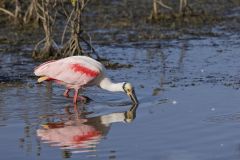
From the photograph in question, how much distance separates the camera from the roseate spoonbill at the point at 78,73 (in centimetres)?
1149

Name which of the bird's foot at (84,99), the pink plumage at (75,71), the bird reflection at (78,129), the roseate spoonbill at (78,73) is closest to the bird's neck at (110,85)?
the roseate spoonbill at (78,73)

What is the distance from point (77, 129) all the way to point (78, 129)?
0.01 m

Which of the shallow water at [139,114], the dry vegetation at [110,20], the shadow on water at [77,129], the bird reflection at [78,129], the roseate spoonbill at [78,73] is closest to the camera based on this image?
the shallow water at [139,114]

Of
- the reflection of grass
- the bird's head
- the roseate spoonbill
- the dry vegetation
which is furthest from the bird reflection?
the reflection of grass

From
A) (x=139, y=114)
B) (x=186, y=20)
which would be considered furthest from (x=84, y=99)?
(x=186, y=20)

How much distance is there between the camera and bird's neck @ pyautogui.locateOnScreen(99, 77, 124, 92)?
11.4 meters

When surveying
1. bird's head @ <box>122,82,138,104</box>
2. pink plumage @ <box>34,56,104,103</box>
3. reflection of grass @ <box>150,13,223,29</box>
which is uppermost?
pink plumage @ <box>34,56,104,103</box>

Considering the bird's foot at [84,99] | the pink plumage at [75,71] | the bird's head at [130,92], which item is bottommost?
the bird's foot at [84,99]

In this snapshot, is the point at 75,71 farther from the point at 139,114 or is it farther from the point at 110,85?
the point at 139,114

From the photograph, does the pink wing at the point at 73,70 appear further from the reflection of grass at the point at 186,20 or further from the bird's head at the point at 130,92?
the reflection of grass at the point at 186,20

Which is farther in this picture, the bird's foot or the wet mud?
the bird's foot

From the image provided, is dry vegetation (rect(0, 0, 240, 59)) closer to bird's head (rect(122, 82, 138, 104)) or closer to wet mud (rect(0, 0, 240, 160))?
wet mud (rect(0, 0, 240, 160))

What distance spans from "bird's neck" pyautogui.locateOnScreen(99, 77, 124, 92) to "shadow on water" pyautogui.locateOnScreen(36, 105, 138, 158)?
1.46ft

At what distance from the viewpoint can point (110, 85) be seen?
11.5 meters
